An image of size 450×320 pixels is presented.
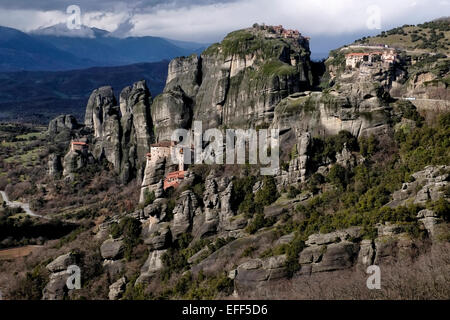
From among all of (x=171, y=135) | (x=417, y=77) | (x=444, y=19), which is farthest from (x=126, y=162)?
(x=444, y=19)

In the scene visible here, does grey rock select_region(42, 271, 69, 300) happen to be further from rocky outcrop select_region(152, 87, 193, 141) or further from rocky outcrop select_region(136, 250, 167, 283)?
rocky outcrop select_region(152, 87, 193, 141)

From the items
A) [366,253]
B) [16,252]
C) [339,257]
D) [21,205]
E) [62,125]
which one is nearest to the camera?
[366,253]

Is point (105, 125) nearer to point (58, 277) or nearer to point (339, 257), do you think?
point (58, 277)

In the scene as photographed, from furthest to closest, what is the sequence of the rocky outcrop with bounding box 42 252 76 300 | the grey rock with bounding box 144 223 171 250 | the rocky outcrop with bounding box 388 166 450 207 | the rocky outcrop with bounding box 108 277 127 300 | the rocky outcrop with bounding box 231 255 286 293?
the rocky outcrop with bounding box 42 252 76 300 < the grey rock with bounding box 144 223 171 250 < the rocky outcrop with bounding box 108 277 127 300 < the rocky outcrop with bounding box 231 255 286 293 < the rocky outcrop with bounding box 388 166 450 207

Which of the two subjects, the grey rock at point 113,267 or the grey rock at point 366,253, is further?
the grey rock at point 113,267

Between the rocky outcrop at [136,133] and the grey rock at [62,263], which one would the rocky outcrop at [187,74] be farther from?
the grey rock at [62,263]

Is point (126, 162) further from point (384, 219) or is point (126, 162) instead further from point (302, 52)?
point (384, 219)

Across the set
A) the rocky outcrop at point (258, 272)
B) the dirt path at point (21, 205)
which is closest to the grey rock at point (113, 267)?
Result: the rocky outcrop at point (258, 272)

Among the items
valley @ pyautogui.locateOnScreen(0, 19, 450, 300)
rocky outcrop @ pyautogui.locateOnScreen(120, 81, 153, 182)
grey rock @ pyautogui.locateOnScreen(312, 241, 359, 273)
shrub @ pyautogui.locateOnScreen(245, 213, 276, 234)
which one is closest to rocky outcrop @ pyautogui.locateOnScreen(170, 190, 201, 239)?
valley @ pyautogui.locateOnScreen(0, 19, 450, 300)

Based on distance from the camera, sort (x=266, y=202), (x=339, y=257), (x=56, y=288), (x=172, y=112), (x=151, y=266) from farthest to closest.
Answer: (x=172, y=112) → (x=56, y=288) → (x=151, y=266) → (x=266, y=202) → (x=339, y=257)

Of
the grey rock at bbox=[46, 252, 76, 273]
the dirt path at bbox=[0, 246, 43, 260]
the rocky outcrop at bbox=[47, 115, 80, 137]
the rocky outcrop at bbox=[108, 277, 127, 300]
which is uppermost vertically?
the rocky outcrop at bbox=[47, 115, 80, 137]

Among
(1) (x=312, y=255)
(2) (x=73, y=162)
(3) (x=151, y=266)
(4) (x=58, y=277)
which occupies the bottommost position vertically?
(4) (x=58, y=277)

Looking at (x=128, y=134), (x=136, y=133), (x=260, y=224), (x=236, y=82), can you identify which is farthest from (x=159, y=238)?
(x=128, y=134)

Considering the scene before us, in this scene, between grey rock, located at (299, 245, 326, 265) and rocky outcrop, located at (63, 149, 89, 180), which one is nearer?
grey rock, located at (299, 245, 326, 265)
